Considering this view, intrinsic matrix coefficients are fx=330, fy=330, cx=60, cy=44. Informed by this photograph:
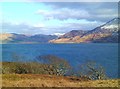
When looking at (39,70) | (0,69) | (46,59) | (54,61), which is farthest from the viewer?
(46,59)

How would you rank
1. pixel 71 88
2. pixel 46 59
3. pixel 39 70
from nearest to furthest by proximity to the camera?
1. pixel 71 88
2. pixel 39 70
3. pixel 46 59

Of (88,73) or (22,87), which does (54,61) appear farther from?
(22,87)

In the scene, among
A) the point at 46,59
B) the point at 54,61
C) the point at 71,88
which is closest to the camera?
the point at 71,88

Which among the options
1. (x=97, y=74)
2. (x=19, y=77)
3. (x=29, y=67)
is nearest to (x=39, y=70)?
(x=29, y=67)

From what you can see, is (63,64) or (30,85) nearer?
(30,85)

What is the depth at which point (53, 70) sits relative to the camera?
4675 cm

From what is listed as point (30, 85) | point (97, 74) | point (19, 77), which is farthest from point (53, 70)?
point (30, 85)

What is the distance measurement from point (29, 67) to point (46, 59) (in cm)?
791

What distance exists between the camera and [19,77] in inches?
1247

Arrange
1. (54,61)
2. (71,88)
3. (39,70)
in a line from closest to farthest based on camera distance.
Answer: (71,88) → (39,70) → (54,61)

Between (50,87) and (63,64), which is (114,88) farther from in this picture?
(63,64)

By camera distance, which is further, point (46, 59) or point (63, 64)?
point (46, 59)

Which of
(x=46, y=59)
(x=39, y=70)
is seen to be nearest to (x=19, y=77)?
(x=39, y=70)

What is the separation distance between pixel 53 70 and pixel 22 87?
23.4m
